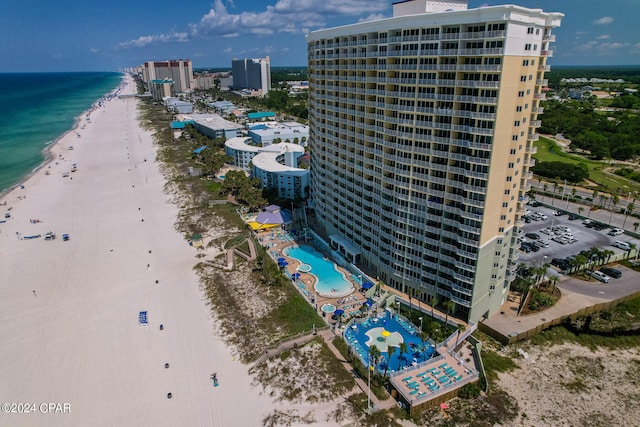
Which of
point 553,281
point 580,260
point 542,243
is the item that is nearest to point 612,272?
point 580,260

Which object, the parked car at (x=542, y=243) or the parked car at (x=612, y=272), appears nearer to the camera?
the parked car at (x=612, y=272)

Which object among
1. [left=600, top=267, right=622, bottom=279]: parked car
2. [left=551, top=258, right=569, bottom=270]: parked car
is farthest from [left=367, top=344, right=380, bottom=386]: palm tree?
[left=600, top=267, right=622, bottom=279]: parked car

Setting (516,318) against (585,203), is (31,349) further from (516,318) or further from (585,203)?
(585,203)

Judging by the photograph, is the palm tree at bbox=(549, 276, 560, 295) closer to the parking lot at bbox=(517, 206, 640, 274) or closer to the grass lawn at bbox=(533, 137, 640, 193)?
the parking lot at bbox=(517, 206, 640, 274)

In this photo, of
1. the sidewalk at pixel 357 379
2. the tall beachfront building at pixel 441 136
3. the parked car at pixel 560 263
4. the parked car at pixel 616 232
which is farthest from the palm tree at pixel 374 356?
the parked car at pixel 616 232

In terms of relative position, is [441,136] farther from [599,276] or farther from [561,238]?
[561,238]

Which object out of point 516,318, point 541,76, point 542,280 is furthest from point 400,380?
point 541,76

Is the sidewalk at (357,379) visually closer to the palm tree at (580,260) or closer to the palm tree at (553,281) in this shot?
the palm tree at (553,281)
